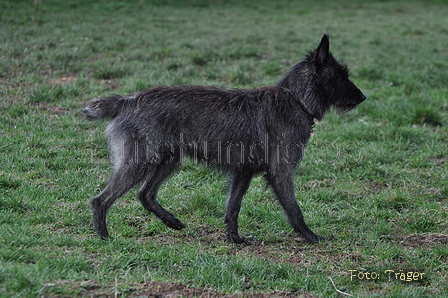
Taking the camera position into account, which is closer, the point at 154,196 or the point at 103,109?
the point at 103,109

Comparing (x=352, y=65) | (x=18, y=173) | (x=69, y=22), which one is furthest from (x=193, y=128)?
(x=69, y=22)

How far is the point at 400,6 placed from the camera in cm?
2238

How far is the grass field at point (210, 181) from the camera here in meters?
4.22

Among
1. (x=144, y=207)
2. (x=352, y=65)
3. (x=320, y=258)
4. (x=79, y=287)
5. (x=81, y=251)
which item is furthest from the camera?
(x=352, y=65)

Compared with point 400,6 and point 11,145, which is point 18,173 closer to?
point 11,145

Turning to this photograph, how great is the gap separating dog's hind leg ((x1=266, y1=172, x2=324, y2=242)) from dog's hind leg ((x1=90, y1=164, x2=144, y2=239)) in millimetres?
1295

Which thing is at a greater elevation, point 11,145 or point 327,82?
point 327,82

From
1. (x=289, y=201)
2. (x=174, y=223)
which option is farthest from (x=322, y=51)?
(x=174, y=223)

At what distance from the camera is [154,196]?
Answer: 211 inches

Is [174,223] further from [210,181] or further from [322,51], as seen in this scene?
[322,51]

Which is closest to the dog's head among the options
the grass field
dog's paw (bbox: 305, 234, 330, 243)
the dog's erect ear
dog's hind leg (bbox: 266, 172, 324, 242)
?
the dog's erect ear

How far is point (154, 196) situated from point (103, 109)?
102 centimetres

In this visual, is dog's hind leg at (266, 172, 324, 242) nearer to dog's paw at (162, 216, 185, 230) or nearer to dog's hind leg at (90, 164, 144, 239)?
dog's paw at (162, 216, 185, 230)

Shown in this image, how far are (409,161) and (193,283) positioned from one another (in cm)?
438
